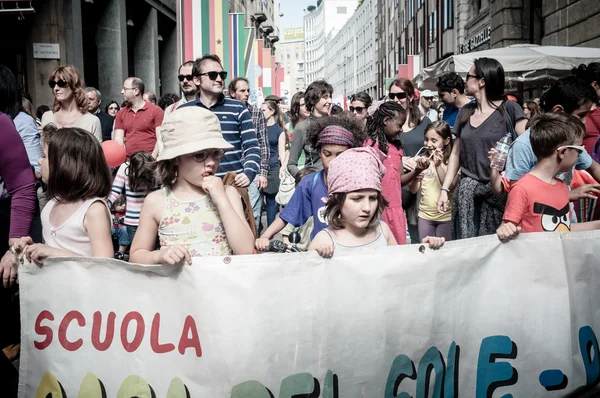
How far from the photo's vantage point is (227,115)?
6.17 m

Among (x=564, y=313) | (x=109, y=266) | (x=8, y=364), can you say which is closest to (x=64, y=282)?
(x=109, y=266)

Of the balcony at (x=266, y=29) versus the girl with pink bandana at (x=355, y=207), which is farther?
the balcony at (x=266, y=29)

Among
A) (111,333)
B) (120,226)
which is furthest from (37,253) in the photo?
(120,226)

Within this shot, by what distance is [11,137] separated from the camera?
13.0 feet

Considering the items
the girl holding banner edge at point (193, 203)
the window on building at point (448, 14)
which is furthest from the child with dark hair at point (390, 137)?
the window on building at point (448, 14)

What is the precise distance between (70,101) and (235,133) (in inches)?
75.5

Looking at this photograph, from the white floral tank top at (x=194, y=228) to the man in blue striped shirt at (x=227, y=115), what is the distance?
2355mm

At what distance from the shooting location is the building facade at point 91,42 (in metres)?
15.2

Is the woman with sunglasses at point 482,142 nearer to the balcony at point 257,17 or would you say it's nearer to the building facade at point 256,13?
the building facade at point 256,13

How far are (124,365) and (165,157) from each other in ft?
3.41

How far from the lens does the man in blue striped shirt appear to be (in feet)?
20.2

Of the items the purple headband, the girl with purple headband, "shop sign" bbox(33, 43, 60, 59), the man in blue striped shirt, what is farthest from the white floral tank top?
"shop sign" bbox(33, 43, 60, 59)

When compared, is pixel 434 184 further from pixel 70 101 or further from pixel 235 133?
pixel 70 101

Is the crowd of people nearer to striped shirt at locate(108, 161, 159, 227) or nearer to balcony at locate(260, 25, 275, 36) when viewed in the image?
striped shirt at locate(108, 161, 159, 227)
